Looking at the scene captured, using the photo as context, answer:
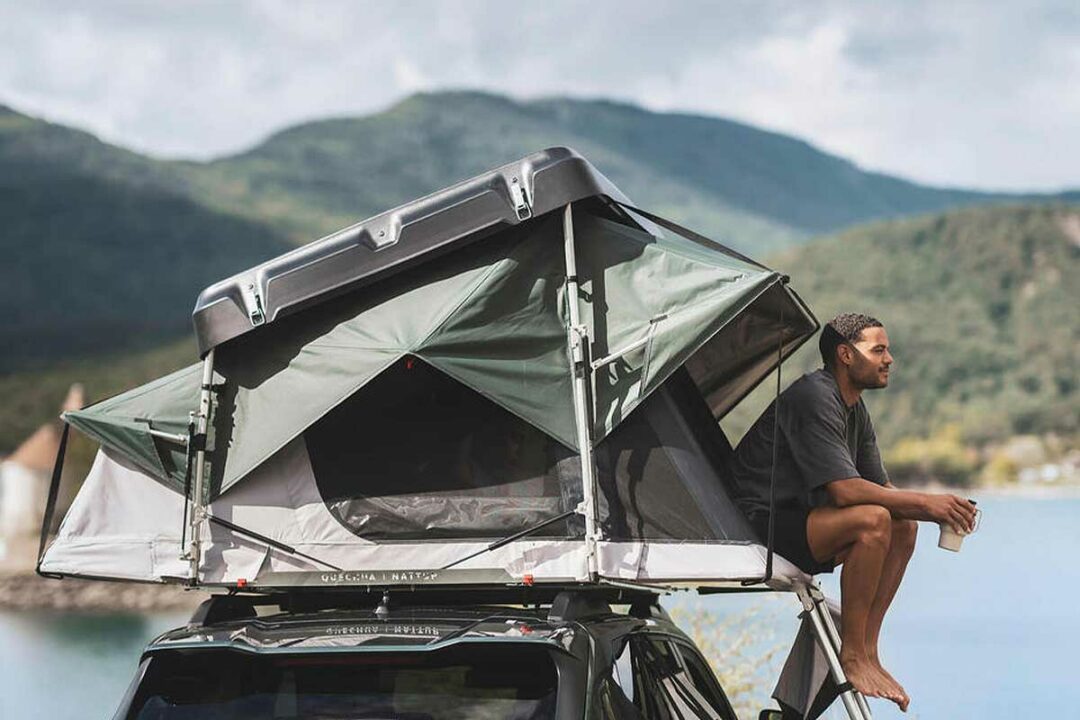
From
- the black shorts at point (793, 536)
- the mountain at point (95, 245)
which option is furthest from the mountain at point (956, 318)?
the black shorts at point (793, 536)

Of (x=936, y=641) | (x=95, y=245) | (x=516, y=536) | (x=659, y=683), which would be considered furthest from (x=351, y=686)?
(x=95, y=245)

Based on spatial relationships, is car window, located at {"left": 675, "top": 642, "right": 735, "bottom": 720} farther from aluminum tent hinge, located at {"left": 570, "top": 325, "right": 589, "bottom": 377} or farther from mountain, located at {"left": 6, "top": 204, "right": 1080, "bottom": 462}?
mountain, located at {"left": 6, "top": 204, "right": 1080, "bottom": 462}

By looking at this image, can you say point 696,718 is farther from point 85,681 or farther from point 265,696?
point 85,681

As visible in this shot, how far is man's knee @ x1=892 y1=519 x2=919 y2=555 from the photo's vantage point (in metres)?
7.62

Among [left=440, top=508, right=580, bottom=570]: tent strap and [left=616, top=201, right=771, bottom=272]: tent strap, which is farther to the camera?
[left=616, top=201, right=771, bottom=272]: tent strap

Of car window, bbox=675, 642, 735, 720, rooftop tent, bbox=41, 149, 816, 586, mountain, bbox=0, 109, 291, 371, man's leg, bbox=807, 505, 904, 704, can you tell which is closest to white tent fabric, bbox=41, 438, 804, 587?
rooftop tent, bbox=41, 149, 816, 586

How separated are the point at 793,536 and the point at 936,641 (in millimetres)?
32746

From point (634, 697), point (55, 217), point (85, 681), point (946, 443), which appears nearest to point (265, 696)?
point (634, 697)

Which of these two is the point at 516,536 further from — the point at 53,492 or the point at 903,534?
the point at 53,492

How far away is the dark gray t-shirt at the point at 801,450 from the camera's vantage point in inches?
293

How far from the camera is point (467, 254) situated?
22.6 ft

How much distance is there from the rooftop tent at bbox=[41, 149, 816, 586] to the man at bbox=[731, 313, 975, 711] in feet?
1.55

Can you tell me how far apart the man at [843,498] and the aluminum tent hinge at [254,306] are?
81.8 inches

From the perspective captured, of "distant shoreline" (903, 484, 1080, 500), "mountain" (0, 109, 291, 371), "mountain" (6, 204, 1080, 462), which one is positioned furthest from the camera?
"mountain" (0, 109, 291, 371)
